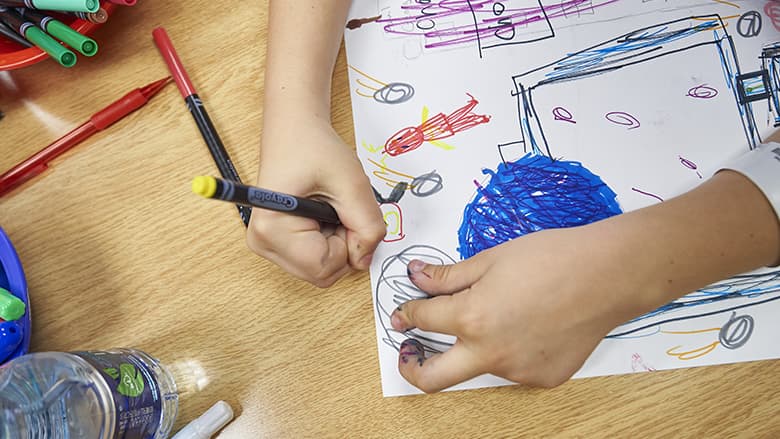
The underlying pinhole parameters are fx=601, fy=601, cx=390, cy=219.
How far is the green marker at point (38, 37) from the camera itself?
572 millimetres

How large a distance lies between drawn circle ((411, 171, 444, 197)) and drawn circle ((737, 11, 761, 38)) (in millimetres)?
340

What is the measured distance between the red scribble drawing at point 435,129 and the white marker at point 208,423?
0.29m

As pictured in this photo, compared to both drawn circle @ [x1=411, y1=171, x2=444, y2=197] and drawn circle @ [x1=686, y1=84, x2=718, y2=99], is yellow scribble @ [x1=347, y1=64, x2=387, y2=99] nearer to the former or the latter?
drawn circle @ [x1=411, y1=171, x2=444, y2=197]

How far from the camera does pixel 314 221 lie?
0.54 metres

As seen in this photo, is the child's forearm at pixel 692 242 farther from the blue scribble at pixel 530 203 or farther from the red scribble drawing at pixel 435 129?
the red scribble drawing at pixel 435 129

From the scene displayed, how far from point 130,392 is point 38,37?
348 mm

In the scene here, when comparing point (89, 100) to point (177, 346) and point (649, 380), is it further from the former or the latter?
point (649, 380)

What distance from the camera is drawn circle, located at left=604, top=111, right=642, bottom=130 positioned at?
23.0 inches

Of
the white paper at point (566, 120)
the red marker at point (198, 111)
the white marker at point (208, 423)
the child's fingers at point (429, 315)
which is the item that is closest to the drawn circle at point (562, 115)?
the white paper at point (566, 120)

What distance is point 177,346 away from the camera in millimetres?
569

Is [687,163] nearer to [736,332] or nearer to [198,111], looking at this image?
[736,332]

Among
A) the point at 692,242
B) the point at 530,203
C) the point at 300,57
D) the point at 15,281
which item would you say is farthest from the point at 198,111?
the point at 692,242

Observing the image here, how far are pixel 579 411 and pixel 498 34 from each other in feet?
1.22

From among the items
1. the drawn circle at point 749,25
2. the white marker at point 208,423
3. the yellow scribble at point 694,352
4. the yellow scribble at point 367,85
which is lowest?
the yellow scribble at point 694,352
